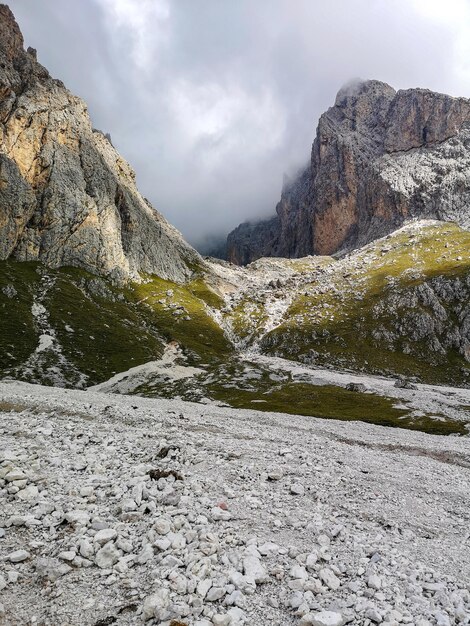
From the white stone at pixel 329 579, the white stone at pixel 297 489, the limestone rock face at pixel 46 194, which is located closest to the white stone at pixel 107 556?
the white stone at pixel 329 579

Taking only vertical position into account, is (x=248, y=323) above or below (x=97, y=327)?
above

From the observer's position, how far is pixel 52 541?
1031cm

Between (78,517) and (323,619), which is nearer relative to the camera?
(323,619)

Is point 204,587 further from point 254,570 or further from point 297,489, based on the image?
point 297,489

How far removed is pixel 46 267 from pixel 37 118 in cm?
8099

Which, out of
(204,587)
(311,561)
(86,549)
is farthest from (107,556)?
(311,561)

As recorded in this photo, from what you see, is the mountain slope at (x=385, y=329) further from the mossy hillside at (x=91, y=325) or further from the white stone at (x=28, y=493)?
the white stone at (x=28, y=493)

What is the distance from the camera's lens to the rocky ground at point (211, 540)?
27.1 ft

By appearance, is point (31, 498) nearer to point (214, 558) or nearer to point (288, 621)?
point (214, 558)

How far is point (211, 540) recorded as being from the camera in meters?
10.7

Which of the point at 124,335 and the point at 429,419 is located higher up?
the point at 124,335

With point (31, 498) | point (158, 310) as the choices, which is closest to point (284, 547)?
point (31, 498)

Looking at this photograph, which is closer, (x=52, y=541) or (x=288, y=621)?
(x=288, y=621)

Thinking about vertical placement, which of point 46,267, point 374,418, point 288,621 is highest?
point 46,267
